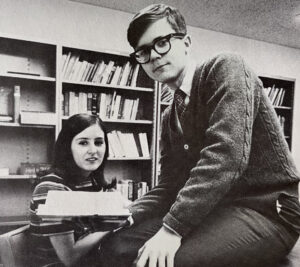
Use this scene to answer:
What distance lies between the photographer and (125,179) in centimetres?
252

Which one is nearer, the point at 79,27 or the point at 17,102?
the point at 17,102

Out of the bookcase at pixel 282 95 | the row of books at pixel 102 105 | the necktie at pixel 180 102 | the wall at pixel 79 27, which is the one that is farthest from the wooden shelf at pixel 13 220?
the bookcase at pixel 282 95

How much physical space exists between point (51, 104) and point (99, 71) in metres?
0.40

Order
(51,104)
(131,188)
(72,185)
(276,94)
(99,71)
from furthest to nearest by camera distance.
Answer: (276,94)
(131,188)
(99,71)
(51,104)
(72,185)

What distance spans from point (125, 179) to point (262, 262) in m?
1.91

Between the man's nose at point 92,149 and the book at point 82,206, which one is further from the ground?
the man's nose at point 92,149

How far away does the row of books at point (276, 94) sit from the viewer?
3.19m

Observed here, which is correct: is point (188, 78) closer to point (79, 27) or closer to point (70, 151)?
point (70, 151)

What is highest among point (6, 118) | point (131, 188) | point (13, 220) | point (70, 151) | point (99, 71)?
point (99, 71)

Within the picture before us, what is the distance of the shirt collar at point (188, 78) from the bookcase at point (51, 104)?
5.01ft

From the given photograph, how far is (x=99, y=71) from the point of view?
2336 millimetres

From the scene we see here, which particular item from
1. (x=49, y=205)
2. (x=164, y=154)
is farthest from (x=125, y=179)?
(x=49, y=205)

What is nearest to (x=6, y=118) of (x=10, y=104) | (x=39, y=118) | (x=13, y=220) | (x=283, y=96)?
(x=10, y=104)

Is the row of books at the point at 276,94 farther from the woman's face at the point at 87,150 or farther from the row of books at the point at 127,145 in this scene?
the woman's face at the point at 87,150
